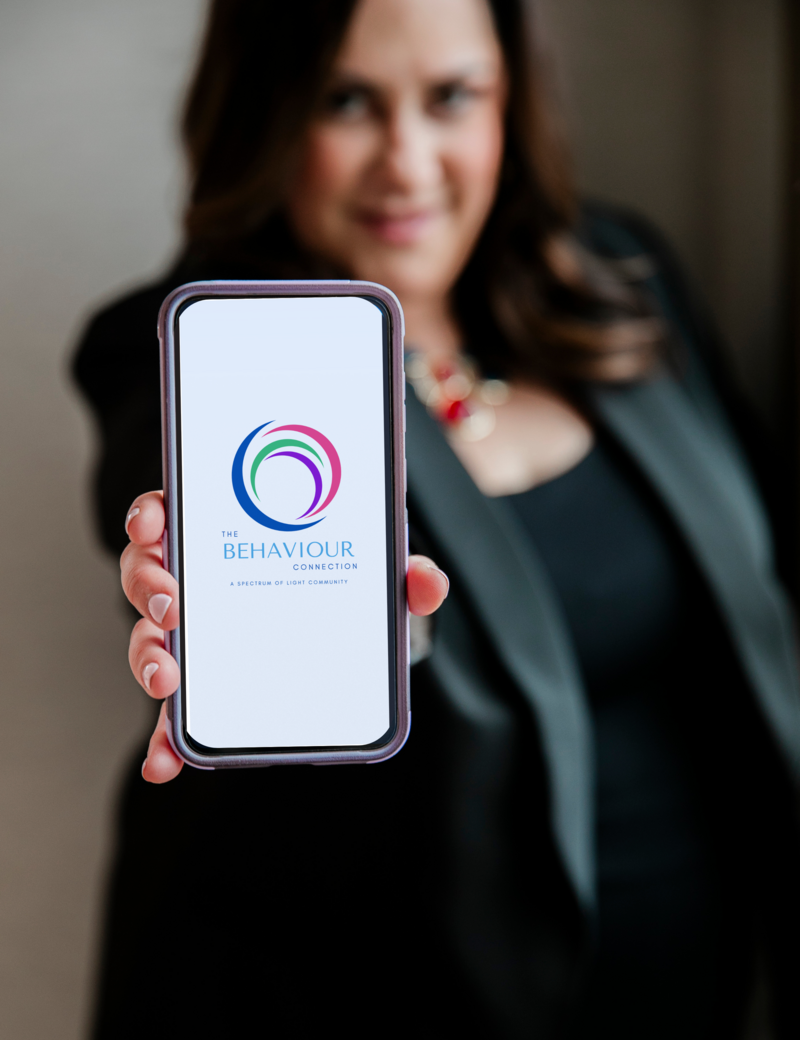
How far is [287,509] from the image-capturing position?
200 mm

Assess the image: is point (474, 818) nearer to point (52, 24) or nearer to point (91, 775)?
point (91, 775)

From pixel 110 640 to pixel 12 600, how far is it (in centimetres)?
10

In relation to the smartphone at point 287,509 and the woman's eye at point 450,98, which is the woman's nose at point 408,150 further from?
the smartphone at point 287,509

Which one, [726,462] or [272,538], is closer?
[272,538]

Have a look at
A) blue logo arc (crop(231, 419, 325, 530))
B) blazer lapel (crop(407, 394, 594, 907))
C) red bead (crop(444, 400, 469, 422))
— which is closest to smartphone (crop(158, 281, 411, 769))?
blue logo arc (crop(231, 419, 325, 530))

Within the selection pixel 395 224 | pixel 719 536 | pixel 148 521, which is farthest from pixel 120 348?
pixel 719 536

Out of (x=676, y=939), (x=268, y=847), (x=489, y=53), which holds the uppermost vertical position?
(x=489, y=53)

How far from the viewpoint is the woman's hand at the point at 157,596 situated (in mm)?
202

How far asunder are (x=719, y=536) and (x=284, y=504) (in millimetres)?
409

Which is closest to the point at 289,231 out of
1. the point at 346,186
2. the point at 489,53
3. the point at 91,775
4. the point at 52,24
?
the point at 346,186

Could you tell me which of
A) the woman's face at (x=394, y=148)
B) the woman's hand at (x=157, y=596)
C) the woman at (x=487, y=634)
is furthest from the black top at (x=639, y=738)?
the woman's hand at (x=157, y=596)

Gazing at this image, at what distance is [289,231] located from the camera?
16.0 inches

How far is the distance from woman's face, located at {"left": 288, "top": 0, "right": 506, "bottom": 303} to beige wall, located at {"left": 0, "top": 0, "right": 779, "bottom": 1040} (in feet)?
0.88

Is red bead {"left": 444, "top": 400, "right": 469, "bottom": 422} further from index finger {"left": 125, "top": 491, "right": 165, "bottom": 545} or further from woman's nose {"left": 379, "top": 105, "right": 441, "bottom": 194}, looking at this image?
index finger {"left": 125, "top": 491, "right": 165, "bottom": 545}
